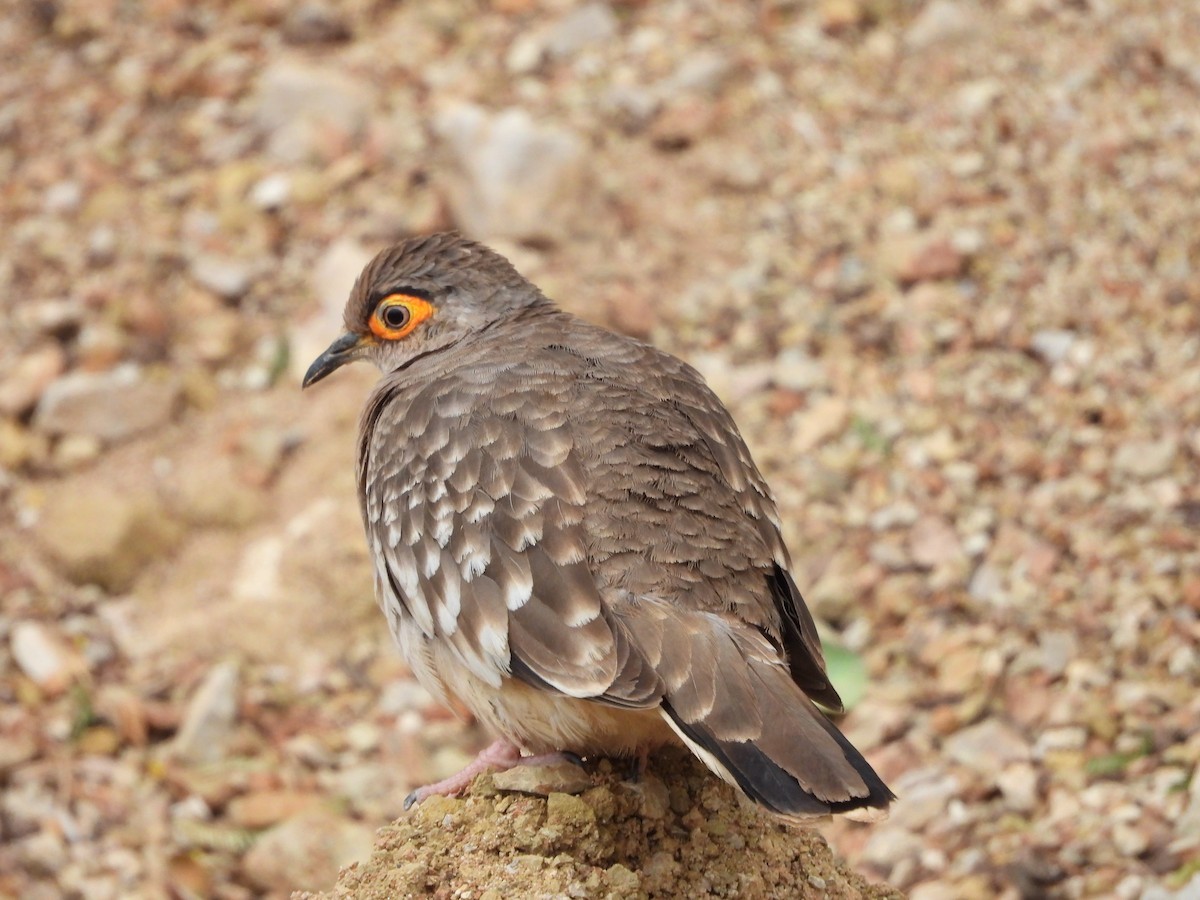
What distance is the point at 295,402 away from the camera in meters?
9.73

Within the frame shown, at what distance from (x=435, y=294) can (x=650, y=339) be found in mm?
3663

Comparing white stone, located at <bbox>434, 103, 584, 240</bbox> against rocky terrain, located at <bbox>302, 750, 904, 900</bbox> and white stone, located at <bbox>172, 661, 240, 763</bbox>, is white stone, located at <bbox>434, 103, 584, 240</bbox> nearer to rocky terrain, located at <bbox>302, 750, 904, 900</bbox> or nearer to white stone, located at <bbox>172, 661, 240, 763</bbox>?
white stone, located at <bbox>172, 661, 240, 763</bbox>

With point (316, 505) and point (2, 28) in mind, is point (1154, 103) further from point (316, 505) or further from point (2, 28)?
point (2, 28)

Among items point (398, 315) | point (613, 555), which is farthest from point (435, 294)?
point (613, 555)

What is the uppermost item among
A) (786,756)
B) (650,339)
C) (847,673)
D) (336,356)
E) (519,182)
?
(786,756)

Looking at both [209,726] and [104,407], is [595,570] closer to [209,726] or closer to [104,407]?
[209,726]

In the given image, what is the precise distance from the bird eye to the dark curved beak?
19 cm

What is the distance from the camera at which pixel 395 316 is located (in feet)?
20.4

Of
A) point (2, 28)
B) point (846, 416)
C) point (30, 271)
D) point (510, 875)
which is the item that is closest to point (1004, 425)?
point (846, 416)

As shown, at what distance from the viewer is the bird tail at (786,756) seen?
4.00 meters

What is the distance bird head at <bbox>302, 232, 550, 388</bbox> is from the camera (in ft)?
20.2

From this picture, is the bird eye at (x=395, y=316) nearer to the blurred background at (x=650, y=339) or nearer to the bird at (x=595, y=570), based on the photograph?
the bird at (x=595, y=570)

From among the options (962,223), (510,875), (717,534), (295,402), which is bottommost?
(295,402)

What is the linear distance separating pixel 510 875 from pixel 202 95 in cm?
919
